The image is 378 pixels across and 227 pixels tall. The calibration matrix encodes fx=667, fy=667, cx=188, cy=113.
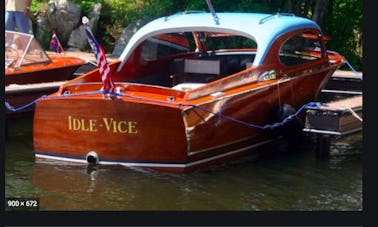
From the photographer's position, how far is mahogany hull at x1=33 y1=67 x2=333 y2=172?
25.7 feet

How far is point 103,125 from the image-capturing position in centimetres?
802

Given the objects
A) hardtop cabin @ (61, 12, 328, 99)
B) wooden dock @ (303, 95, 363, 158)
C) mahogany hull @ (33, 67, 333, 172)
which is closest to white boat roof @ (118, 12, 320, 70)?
hardtop cabin @ (61, 12, 328, 99)

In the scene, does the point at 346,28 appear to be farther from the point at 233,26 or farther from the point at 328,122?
the point at 328,122

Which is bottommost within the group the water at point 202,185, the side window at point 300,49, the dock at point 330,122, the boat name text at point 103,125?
the water at point 202,185

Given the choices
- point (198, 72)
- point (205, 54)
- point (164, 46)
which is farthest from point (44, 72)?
point (198, 72)

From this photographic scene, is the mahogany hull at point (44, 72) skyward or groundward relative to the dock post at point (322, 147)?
skyward

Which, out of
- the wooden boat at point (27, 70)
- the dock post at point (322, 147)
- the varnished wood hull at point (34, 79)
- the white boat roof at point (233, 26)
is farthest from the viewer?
the wooden boat at point (27, 70)

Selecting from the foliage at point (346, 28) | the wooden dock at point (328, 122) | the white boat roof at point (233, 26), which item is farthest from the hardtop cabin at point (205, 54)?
the foliage at point (346, 28)

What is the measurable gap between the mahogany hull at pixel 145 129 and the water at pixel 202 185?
0.18 metres

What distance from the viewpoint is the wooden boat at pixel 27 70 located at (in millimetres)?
10734

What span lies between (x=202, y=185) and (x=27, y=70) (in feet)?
16.4

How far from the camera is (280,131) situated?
9.62 m

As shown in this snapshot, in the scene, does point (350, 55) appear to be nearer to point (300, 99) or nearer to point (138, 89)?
point (300, 99)

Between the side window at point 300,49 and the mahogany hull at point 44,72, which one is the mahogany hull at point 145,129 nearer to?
the side window at point 300,49
